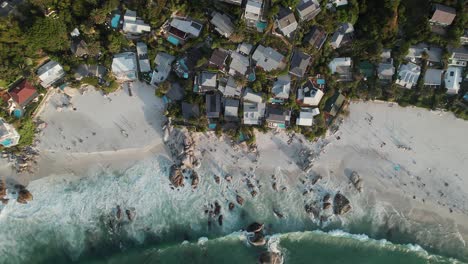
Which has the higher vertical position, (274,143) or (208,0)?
(208,0)

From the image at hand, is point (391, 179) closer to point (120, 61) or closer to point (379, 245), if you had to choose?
point (379, 245)

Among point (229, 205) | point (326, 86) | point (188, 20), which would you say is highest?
point (188, 20)

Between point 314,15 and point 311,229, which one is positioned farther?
point 311,229

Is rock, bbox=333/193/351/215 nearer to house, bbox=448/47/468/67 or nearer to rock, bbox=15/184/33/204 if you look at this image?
house, bbox=448/47/468/67

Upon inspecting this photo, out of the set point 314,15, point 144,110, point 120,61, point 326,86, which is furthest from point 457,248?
point 120,61

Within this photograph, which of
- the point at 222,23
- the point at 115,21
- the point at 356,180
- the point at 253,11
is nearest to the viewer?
the point at 253,11

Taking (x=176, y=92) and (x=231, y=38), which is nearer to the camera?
(x=231, y=38)

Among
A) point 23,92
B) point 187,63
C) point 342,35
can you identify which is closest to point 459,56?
point 342,35

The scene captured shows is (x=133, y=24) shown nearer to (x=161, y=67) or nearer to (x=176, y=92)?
(x=161, y=67)
